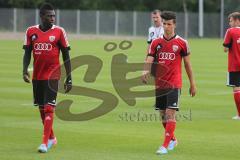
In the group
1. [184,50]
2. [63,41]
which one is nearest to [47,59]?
[63,41]

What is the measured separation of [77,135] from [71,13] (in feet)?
187

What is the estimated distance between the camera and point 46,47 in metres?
12.4

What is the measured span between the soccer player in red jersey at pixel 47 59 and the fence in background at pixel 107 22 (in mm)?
55255

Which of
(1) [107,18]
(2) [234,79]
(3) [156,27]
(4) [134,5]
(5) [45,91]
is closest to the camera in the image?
(5) [45,91]

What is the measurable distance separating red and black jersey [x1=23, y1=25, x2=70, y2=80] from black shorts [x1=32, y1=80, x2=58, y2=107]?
9cm

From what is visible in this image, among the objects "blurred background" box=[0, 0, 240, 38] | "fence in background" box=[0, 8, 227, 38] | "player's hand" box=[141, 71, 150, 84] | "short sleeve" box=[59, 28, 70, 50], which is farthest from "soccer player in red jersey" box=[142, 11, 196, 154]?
"fence in background" box=[0, 8, 227, 38]

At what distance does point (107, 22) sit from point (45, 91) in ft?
197

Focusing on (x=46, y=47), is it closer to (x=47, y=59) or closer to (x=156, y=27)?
(x=47, y=59)

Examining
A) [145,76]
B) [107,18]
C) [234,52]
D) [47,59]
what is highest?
[47,59]

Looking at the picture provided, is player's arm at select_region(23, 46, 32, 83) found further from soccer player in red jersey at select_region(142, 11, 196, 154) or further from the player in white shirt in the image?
the player in white shirt

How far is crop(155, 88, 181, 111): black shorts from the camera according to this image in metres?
12.3

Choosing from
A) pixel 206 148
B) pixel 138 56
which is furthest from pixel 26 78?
pixel 138 56

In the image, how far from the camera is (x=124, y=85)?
23.2 metres

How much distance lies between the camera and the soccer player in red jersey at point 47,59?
12.4m
